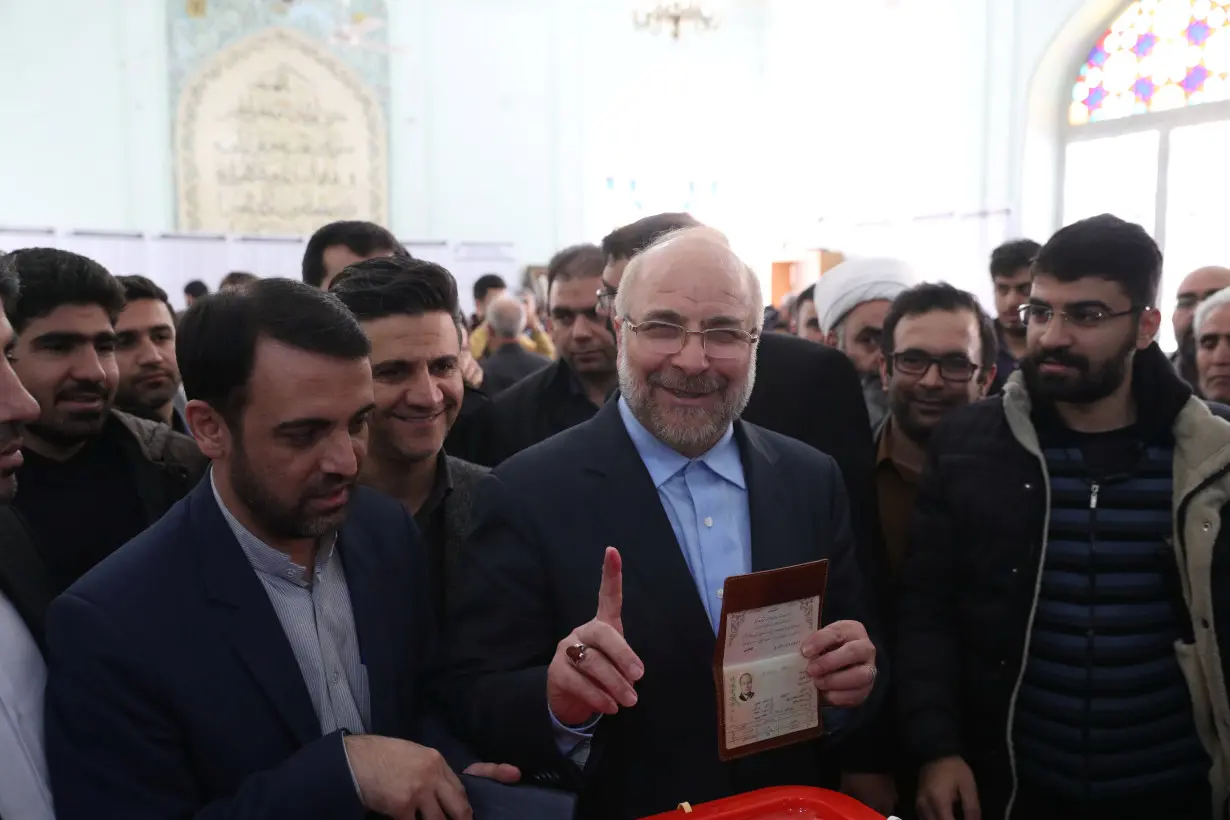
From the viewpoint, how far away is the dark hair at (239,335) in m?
1.54

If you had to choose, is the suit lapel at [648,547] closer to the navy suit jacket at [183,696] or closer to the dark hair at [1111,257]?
the navy suit jacket at [183,696]

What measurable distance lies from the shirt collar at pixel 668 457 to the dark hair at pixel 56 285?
5.02 ft

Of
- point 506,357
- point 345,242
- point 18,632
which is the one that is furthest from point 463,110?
point 18,632

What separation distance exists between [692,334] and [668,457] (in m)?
0.24

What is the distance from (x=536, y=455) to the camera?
1808 mm

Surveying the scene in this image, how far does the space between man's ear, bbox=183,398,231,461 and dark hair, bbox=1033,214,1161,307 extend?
195 cm

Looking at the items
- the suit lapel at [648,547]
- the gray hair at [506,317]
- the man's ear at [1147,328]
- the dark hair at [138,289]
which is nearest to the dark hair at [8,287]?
the suit lapel at [648,547]

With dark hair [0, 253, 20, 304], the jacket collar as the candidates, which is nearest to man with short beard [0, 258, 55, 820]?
dark hair [0, 253, 20, 304]

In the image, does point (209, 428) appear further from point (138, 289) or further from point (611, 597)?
point (138, 289)

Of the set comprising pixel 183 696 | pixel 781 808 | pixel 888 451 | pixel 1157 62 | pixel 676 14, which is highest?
pixel 676 14

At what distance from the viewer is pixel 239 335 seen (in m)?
1.54

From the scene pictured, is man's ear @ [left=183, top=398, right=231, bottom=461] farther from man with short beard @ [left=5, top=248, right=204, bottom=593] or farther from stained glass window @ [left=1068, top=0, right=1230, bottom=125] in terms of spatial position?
stained glass window @ [left=1068, top=0, right=1230, bottom=125]

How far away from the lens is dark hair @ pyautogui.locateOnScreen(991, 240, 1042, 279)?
486 cm

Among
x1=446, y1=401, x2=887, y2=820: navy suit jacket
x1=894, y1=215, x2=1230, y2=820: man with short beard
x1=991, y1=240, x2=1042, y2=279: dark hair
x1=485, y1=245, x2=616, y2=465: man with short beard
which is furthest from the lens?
x1=991, y1=240, x2=1042, y2=279: dark hair
